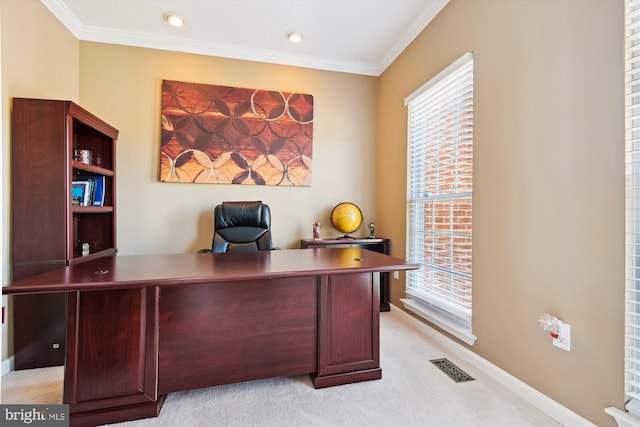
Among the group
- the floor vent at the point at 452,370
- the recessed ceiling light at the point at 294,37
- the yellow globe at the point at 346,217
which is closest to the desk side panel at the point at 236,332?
the floor vent at the point at 452,370

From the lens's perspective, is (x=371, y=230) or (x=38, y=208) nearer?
(x=38, y=208)

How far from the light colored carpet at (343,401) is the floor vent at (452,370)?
40mm

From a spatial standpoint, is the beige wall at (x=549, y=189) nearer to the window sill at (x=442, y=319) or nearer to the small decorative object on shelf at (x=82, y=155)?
the window sill at (x=442, y=319)

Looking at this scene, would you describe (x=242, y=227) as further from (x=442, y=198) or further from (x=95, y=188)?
(x=442, y=198)

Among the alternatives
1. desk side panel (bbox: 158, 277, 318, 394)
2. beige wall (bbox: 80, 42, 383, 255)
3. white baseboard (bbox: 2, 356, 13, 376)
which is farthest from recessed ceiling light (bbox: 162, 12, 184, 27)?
white baseboard (bbox: 2, 356, 13, 376)

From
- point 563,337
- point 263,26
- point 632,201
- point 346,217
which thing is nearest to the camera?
point 632,201

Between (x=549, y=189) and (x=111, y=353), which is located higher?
(x=549, y=189)

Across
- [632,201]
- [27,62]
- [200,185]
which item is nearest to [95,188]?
[200,185]

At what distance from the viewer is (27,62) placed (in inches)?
88.5

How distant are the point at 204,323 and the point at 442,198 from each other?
6.54 ft

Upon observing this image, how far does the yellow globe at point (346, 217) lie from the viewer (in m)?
3.37

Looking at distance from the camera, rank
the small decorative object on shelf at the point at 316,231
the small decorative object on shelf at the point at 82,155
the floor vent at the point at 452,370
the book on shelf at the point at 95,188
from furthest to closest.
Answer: the small decorative object on shelf at the point at 316,231
the book on shelf at the point at 95,188
the small decorative object on shelf at the point at 82,155
the floor vent at the point at 452,370

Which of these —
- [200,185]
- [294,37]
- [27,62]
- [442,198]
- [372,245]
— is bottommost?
[372,245]

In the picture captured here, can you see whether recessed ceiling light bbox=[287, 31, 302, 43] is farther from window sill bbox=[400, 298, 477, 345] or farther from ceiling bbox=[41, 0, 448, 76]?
window sill bbox=[400, 298, 477, 345]
